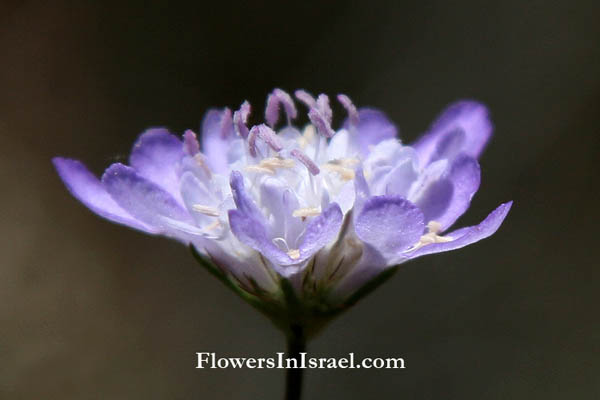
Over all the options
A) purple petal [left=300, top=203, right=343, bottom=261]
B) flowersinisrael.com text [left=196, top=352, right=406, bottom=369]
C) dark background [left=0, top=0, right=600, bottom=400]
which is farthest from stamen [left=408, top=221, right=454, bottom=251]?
dark background [left=0, top=0, right=600, bottom=400]

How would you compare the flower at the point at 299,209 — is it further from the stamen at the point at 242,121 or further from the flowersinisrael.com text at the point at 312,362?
the flowersinisrael.com text at the point at 312,362

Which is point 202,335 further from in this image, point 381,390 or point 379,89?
point 379,89

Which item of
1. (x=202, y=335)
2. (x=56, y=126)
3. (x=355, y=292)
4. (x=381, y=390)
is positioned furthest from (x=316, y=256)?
(x=56, y=126)

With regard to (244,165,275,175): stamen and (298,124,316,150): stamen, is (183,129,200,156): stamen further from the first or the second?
(298,124,316,150): stamen

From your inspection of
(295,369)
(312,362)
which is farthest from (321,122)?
(312,362)

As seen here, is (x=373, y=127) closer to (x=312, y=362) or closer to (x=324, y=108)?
(x=324, y=108)

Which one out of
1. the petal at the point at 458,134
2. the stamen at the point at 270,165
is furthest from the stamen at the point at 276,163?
the petal at the point at 458,134
